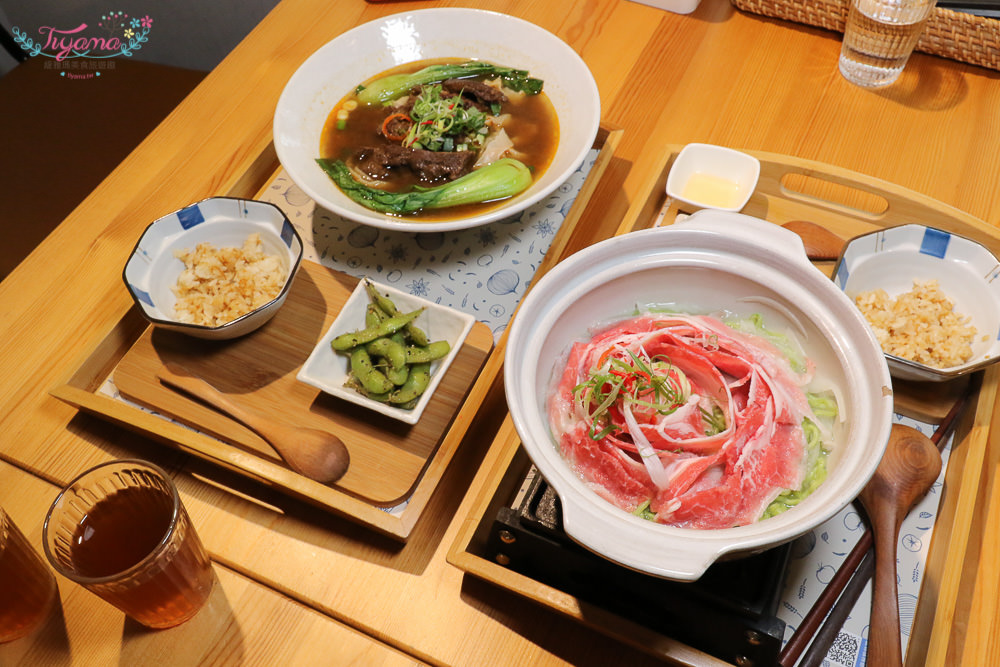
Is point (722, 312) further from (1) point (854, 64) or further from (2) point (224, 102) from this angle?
(2) point (224, 102)

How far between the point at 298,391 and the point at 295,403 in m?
0.03

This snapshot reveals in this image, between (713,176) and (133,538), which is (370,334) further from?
(713,176)

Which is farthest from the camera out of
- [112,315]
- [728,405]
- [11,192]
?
[11,192]

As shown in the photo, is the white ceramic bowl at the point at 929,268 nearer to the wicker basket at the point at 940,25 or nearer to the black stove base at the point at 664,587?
the black stove base at the point at 664,587

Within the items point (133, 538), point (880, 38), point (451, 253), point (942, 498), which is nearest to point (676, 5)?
point (880, 38)

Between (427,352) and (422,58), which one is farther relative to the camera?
(422,58)

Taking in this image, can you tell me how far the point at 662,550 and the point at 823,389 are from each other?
429 millimetres

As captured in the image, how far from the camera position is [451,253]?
1715mm

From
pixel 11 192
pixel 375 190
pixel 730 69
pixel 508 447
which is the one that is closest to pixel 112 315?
pixel 375 190

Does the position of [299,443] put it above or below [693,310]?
below

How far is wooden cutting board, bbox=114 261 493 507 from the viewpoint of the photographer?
1.32m

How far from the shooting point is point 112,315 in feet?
5.32

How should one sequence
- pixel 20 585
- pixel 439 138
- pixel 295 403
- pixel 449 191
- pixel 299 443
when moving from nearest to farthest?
pixel 20 585, pixel 299 443, pixel 295 403, pixel 449 191, pixel 439 138

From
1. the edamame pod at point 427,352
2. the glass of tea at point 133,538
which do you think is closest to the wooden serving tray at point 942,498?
the edamame pod at point 427,352
